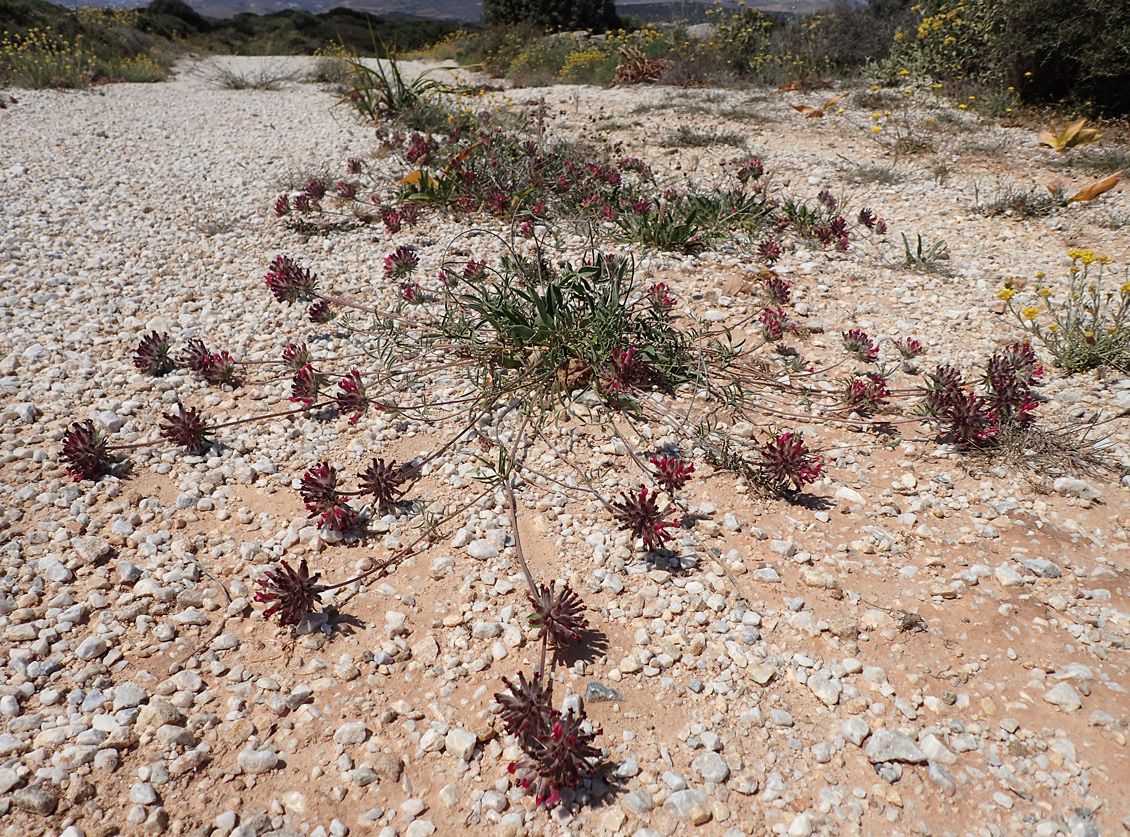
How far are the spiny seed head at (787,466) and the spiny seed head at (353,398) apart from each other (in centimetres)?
231

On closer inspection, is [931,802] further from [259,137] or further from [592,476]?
[259,137]

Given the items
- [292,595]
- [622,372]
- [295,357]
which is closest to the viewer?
[292,595]

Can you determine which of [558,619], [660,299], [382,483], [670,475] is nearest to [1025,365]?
[660,299]

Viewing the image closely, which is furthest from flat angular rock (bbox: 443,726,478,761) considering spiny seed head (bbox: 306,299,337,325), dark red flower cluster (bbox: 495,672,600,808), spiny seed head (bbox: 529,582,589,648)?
spiny seed head (bbox: 306,299,337,325)

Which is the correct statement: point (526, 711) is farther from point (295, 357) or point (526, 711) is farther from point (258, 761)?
point (295, 357)

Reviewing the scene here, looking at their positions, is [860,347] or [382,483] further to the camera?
[860,347]

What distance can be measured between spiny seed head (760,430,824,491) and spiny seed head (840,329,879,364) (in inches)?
58.1

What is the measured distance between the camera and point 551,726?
2.12 meters

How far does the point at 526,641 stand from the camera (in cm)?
260

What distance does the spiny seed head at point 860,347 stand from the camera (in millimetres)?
4336

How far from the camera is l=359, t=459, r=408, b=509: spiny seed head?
3148mm

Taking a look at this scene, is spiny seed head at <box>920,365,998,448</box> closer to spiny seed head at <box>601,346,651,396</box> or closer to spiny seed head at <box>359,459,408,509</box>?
spiny seed head at <box>601,346,651,396</box>

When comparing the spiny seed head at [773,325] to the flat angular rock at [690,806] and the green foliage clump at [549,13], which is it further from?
the green foliage clump at [549,13]

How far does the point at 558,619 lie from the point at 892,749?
1.21m
